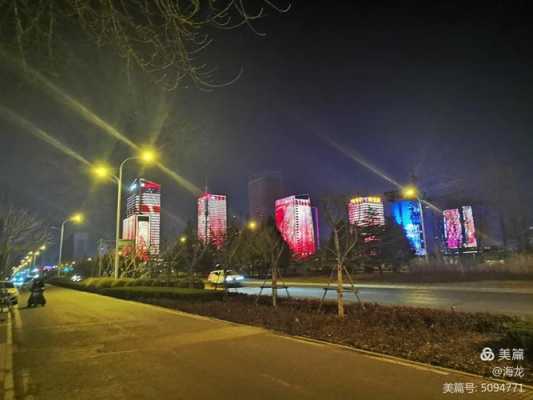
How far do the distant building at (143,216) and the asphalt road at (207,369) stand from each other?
19751 millimetres

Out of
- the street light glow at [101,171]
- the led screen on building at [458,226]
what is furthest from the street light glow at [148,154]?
the led screen on building at [458,226]

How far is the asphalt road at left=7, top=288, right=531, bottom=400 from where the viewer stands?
5254mm

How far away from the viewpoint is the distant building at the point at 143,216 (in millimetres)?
31055

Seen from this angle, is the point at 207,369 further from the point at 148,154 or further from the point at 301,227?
the point at 301,227

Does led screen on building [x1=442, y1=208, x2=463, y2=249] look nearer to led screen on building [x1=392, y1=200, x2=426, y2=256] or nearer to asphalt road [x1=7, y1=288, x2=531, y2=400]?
led screen on building [x1=392, y1=200, x2=426, y2=256]

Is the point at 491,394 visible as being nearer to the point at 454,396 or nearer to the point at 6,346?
the point at 454,396

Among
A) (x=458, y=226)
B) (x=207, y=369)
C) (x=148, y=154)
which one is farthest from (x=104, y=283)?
(x=458, y=226)

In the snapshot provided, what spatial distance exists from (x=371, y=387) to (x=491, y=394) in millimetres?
1567

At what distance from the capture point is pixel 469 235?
222 ft

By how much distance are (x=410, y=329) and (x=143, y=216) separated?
26.3m

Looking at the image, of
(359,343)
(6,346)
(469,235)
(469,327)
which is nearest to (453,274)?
(469,327)

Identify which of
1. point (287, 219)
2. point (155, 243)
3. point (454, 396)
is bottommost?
point (454, 396)

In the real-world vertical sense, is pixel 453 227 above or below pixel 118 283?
above

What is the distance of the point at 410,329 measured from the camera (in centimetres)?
872
